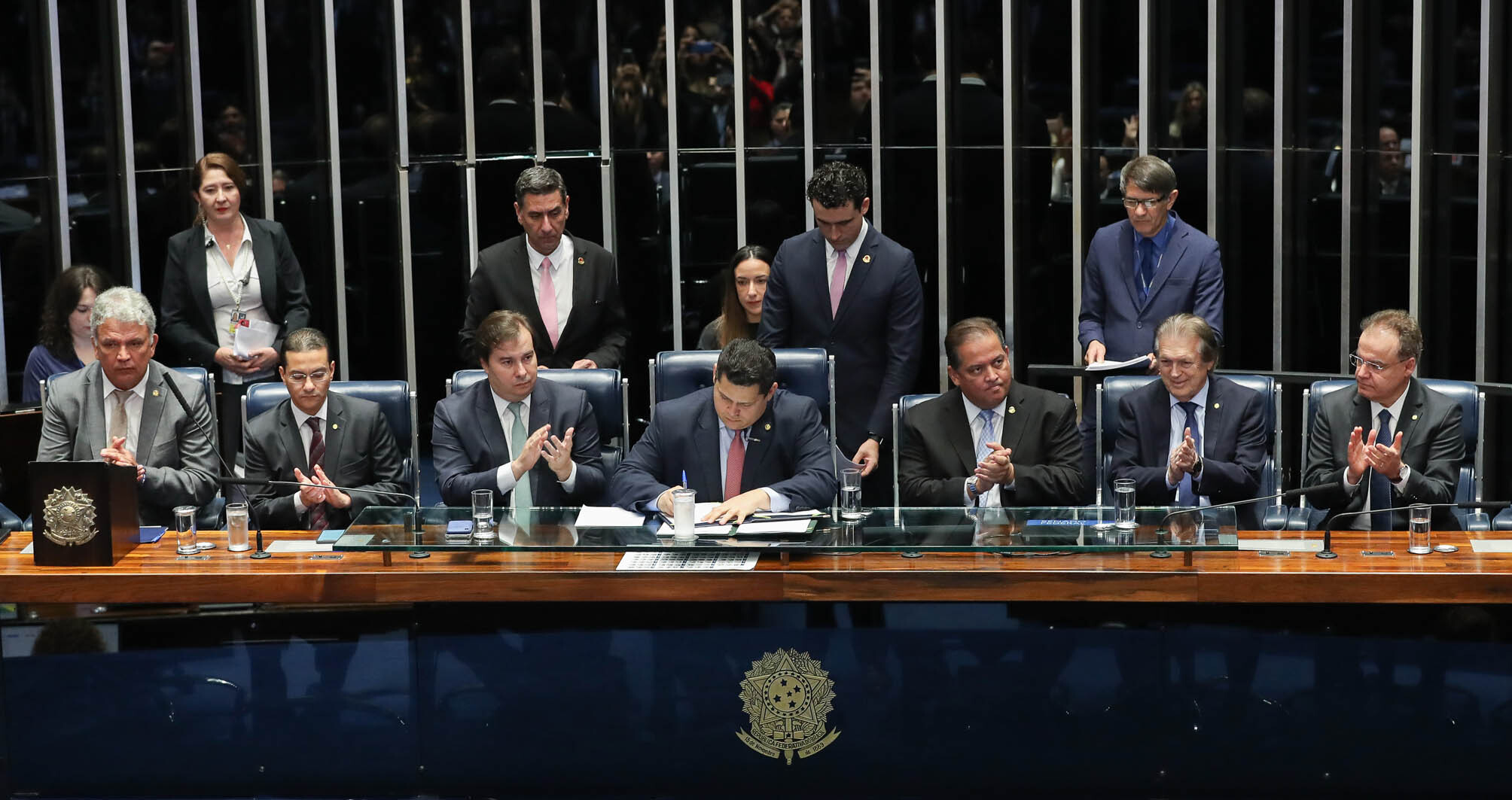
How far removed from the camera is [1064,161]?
6.93 meters

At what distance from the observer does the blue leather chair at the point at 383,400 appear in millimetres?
4984

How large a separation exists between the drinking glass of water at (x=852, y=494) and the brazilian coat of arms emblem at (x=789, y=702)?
0.38 metres

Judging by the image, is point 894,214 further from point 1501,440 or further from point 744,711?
point 744,711

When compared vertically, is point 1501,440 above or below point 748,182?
below

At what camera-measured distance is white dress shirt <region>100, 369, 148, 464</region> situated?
4.84 metres

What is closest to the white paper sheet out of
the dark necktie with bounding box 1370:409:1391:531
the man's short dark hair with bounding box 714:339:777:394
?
the man's short dark hair with bounding box 714:339:777:394

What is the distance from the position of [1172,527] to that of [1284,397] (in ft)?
10.3

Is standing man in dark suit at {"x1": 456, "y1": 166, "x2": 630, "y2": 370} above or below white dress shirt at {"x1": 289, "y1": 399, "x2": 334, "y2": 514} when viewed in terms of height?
above

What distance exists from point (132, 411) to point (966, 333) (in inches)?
91.4

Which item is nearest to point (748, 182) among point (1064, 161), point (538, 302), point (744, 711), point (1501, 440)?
point (1064, 161)

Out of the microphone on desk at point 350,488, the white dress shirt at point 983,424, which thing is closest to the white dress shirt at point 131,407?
the microphone on desk at point 350,488

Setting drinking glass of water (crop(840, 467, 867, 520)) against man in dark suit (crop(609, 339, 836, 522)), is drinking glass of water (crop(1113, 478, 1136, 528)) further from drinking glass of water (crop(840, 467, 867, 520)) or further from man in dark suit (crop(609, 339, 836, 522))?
man in dark suit (crop(609, 339, 836, 522))

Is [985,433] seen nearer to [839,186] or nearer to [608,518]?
[839,186]

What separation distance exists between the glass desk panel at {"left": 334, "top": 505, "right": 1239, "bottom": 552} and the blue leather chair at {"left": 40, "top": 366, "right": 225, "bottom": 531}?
99 cm
